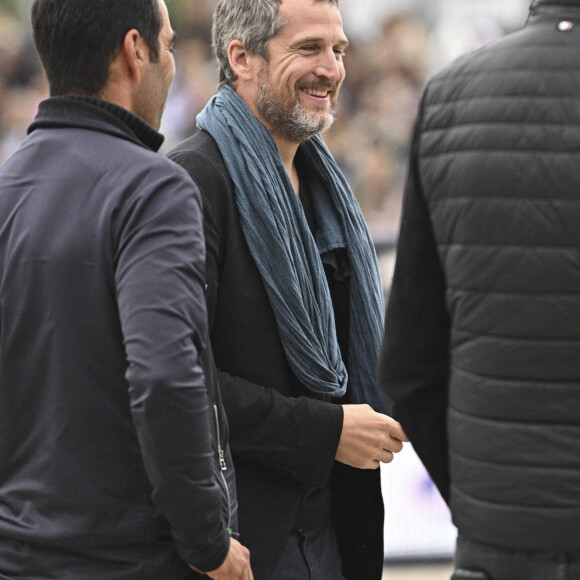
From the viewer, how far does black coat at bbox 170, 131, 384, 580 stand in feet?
7.00

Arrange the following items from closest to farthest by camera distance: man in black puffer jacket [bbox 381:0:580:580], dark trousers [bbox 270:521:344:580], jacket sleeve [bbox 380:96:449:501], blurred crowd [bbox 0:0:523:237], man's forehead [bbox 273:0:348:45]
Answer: man in black puffer jacket [bbox 381:0:580:580]
jacket sleeve [bbox 380:96:449:501]
dark trousers [bbox 270:521:344:580]
man's forehead [bbox 273:0:348:45]
blurred crowd [bbox 0:0:523:237]

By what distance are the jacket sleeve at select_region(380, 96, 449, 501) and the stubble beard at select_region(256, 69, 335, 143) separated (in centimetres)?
69

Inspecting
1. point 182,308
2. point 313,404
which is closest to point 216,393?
point 182,308

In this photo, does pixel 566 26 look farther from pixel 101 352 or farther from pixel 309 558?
pixel 309 558

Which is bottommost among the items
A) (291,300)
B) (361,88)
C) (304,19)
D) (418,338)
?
(361,88)

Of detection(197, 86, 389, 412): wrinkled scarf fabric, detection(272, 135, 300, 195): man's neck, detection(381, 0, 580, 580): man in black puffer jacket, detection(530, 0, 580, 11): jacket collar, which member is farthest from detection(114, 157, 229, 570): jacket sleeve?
detection(272, 135, 300, 195): man's neck

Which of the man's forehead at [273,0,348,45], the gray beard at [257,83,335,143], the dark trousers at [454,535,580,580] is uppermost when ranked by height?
the man's forehead at [273,0,348,45]

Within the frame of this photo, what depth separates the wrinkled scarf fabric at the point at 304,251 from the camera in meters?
2.18

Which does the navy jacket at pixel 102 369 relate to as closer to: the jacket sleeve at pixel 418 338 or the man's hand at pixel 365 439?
the jacket sleeve at pixel 418 338

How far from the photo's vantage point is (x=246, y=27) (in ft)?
7.84

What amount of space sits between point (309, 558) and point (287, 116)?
0.98 meters

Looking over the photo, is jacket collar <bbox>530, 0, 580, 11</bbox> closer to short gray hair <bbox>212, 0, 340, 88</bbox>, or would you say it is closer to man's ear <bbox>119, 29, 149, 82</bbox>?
man's ear <bbox>119, 29, 149, 82</bbox>

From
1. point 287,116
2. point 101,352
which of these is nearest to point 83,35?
point 101,352

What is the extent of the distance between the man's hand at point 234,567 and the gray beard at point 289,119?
38.8 inches
